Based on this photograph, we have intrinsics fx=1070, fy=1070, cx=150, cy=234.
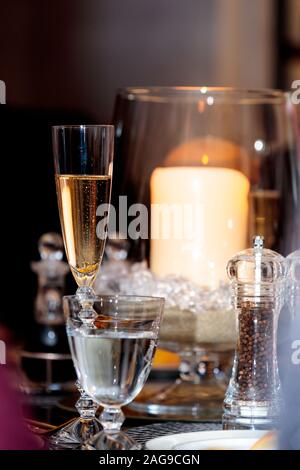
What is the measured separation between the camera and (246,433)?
829 mm

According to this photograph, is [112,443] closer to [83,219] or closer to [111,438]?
[111,438]

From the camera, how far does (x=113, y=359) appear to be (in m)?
0.74

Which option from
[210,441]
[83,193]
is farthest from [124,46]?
[210,441]

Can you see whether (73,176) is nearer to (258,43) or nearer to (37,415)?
(37,415)

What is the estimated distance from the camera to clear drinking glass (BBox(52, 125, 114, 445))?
89cm

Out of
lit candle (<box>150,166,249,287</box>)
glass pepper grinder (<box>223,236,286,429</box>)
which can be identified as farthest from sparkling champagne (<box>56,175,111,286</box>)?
lit candle (<box>150,166,249,287</box>)

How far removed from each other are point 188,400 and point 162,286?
0.13 metres

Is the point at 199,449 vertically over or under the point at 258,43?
under

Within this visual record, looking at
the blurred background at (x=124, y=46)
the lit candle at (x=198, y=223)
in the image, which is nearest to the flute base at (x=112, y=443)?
the lit candle at (x=198, y=223)

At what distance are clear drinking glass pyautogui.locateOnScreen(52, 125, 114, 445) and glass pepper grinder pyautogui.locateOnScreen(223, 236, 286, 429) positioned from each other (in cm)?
12

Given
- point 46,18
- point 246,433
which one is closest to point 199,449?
point 246,433

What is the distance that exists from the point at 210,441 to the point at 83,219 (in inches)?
8.3

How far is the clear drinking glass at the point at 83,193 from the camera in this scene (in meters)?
0.89
